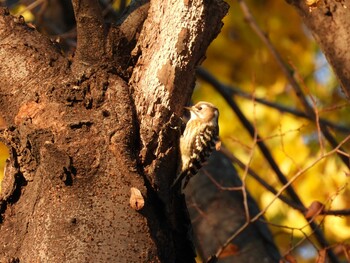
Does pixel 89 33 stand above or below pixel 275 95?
below

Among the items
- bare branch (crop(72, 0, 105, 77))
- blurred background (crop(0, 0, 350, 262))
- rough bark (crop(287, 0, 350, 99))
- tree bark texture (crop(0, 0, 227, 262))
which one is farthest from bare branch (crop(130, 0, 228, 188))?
blurred background (crop(0, 0, 350, 262))

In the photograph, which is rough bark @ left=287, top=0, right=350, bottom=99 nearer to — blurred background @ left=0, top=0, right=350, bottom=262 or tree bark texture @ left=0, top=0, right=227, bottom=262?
tree bark texture @ left=0, top=0, right=227, bottom=262

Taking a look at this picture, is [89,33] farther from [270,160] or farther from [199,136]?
[270,160]

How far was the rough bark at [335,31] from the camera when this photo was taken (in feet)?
17.2

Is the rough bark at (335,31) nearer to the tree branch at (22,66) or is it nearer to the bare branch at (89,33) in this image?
the bare branch at (89,33)

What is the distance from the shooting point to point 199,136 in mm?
6492

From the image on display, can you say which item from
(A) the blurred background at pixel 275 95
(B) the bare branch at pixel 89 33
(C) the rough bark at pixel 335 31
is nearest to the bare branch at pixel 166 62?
(B) the bare branch at pixel 89 33

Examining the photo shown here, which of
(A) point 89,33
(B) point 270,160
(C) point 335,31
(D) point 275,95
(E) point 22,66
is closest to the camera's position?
(E) point 22,66

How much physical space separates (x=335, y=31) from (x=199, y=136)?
1.58 meters

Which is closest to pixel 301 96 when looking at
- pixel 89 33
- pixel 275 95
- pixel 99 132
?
pixel 275 95

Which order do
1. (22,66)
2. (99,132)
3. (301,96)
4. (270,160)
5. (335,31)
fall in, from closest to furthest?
(99,132) < (22,66) < (335,31) < (301,96) < (270,160)

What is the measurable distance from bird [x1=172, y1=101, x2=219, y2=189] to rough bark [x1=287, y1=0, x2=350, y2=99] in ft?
3.45

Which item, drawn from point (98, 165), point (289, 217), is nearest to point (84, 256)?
point (98, 165)

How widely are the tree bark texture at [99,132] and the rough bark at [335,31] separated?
2.59 ft
